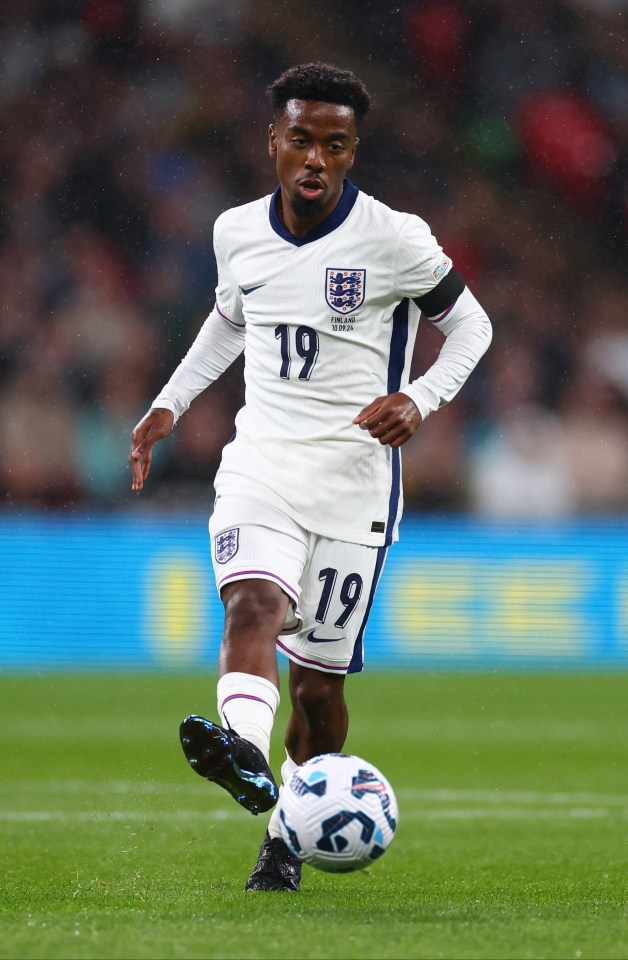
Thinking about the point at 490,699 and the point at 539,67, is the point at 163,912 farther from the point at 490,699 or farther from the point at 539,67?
the point at 539,67

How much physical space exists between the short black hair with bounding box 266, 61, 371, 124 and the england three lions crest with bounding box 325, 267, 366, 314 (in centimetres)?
46

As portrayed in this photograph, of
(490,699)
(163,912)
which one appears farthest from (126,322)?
(163,912)

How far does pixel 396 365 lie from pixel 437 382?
0.23m

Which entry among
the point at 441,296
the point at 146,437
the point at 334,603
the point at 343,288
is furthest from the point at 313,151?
the point at 334,603

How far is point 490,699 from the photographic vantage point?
33.3 ft

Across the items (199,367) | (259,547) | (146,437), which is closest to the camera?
(259,547)

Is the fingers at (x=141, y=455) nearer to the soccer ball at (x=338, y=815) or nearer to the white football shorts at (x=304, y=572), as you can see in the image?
the white football shorts at (x=304, y=572)

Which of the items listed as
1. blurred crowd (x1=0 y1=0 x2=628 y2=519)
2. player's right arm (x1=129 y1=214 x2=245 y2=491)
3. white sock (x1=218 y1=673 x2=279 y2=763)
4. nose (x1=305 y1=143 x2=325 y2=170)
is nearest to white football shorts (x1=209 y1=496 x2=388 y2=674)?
white sock (x1=218 y1=673 x2=279 y2=763)

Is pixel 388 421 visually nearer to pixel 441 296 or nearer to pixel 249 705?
pixel 441 296

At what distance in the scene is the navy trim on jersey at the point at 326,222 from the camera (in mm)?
4582

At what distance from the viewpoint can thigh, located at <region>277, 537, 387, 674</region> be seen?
448 cm

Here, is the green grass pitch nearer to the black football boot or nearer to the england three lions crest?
the black football boot

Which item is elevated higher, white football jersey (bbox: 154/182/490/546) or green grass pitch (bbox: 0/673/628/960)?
white football jersey (bbox: 154/182/490/546)

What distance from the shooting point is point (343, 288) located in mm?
4520
